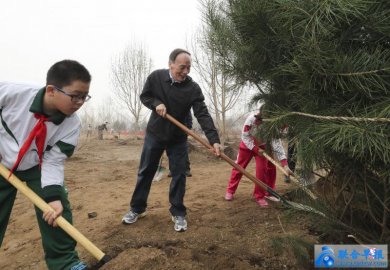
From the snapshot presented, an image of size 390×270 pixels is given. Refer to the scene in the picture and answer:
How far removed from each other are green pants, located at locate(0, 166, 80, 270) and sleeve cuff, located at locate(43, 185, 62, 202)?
0.44 feet

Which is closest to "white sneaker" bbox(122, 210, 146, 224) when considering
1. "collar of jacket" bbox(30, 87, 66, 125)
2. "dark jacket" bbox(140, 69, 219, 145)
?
"dark jacket" bbox(140, 69, 219, 145)

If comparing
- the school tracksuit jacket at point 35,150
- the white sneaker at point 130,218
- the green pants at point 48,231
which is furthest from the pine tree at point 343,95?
the white sneaker at point 130,218

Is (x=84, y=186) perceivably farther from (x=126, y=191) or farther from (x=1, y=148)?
(x=1, y=148)

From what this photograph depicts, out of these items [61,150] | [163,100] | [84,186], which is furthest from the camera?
[84,186]

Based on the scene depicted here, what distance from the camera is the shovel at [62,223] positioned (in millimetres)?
1822

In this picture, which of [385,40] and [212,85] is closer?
[385,40]

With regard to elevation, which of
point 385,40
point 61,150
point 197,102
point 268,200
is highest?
point 385,40

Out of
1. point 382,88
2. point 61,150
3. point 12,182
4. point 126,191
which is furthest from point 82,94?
point 126,191

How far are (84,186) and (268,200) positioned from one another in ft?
10.9

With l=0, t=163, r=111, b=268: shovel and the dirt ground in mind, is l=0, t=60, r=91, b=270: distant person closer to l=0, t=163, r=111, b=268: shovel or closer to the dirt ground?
l=0, t=163, r=111, b=268: shovel

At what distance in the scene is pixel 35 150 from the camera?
2203 mm

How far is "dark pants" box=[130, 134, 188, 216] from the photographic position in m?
3.21

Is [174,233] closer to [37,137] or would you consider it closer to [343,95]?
[37,137]

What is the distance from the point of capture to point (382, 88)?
1.56 m
